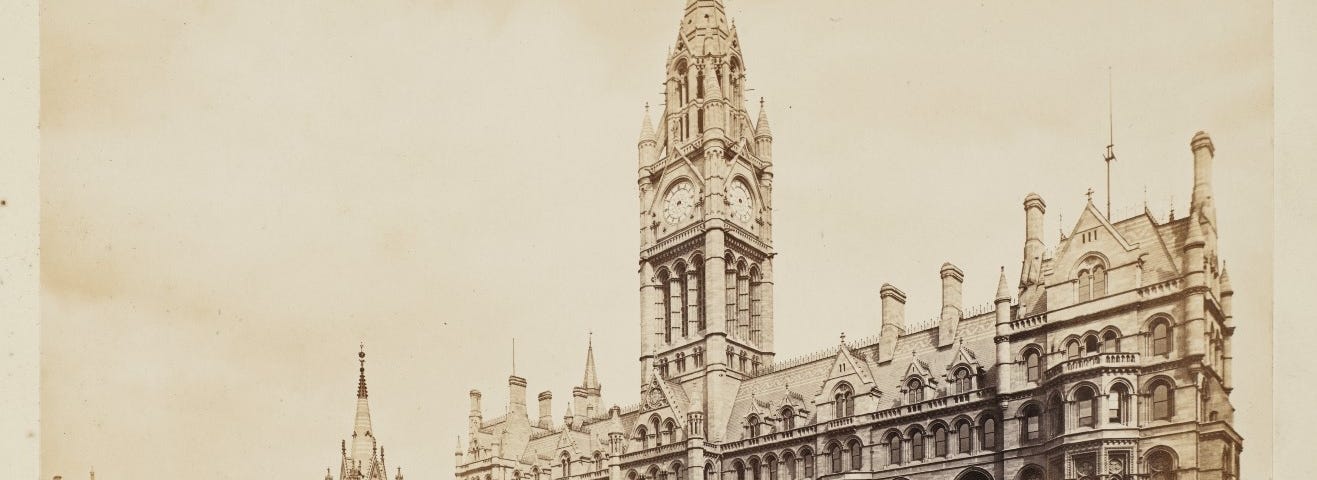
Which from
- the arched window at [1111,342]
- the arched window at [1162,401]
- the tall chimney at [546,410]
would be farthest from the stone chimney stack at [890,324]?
the tall chimney at [546,410]

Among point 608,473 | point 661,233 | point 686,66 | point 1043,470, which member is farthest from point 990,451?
point 686,66

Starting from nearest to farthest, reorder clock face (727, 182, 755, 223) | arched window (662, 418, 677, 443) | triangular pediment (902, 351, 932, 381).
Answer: triangular pediment (902, 351, 932, 381) < arched window (662, 418, 677, 443) < clock face (727, 182, 755, 223)

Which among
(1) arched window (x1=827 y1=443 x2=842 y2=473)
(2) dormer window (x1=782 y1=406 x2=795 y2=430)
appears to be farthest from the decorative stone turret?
(1) arched window (x1=827 y1=443 x2=842 y2=473)

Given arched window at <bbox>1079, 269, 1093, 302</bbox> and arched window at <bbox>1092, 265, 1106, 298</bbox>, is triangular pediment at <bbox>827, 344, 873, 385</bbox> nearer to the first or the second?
arched window at <bbox>1079, 269, 1093, 302</bbox>

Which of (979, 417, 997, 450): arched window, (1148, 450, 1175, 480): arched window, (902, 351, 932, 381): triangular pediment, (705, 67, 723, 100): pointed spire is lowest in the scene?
(1148, 450, 1175, 480): arched window

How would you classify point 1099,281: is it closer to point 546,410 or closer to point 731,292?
point 731,292

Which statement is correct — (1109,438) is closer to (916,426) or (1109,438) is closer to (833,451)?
(916,426)

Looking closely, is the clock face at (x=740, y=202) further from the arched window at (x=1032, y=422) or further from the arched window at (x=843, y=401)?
the arched window at (x=1032, y=422)
